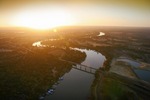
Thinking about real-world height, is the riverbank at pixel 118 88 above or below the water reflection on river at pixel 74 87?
above

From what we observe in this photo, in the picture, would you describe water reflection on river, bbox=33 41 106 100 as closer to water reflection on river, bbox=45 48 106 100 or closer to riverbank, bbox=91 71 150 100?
water reflection on river, bbox=45 48 106 100

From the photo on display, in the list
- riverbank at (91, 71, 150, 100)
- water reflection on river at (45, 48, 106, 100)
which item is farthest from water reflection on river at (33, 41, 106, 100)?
riverbank at (91, 71, 150, 100)

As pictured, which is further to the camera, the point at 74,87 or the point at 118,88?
the point at 74,87

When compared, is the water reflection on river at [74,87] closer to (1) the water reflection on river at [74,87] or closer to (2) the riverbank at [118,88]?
(1) the water reflection on river at [74,87]

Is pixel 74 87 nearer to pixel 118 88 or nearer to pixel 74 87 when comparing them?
pixel 74 87

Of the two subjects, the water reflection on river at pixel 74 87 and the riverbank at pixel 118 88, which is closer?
the riverbank at pixel 118 88

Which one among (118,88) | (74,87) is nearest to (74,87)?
(74,87)

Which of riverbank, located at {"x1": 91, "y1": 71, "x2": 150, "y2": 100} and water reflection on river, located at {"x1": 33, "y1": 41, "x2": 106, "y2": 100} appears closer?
riverbank, located at {"x1": 91, "y1": 71, "x2": 150, "y2": 100}

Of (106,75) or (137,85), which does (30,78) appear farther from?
(137,85)

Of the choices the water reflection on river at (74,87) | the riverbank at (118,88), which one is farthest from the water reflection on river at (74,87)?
the riverbank at (118,88)

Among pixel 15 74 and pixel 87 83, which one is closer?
pixel 87 83

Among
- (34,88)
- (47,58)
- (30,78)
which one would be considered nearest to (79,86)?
(34,88)
